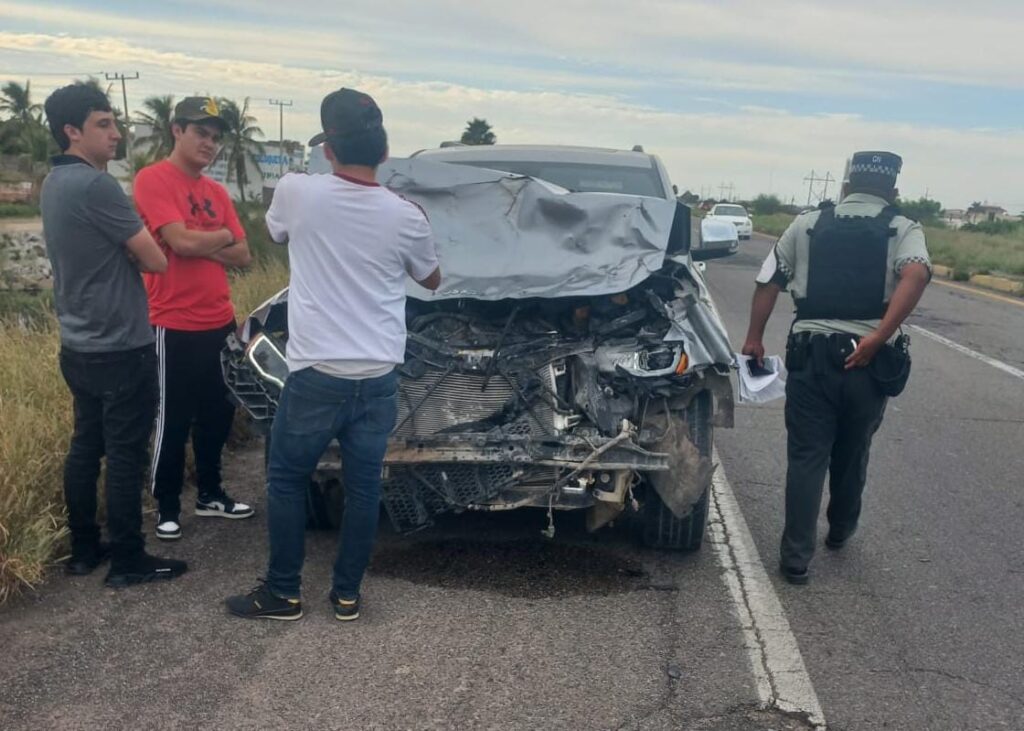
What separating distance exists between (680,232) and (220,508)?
2806 mm

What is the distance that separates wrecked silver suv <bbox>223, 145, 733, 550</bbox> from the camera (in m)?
4.54

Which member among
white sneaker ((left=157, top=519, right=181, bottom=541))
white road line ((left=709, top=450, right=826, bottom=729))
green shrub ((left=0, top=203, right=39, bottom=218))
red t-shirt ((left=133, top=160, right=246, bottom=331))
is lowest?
green shrub ((left=0, top=203, right=39, bottom=218))

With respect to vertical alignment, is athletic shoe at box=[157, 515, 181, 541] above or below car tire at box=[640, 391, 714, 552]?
below

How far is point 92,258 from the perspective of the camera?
167 inches

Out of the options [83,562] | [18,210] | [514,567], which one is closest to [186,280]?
[83,562]

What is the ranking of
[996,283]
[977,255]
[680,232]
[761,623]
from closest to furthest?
[761,623]
[680,232]
[996,283]
[977,255]

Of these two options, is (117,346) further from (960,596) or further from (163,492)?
(960,596)

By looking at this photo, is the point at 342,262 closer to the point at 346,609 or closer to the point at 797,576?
the point at 346,609

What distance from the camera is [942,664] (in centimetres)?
396

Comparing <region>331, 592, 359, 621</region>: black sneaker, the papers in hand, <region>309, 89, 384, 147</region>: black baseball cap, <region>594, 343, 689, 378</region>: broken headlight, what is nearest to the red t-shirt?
<region>309, 89, 384, 147</region>: black baseball cap

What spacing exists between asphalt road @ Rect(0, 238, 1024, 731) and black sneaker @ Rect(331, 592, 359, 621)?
1.7 inches

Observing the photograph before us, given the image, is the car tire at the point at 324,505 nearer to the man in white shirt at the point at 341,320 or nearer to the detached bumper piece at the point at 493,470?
the detached bumper piece at the point at 493,470

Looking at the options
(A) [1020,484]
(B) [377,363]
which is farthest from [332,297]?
(A) [1020,484]

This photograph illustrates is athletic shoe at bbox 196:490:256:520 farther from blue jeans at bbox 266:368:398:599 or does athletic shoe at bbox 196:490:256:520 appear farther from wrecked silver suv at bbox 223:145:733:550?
blue jeans at bbox 266:368:398:599
